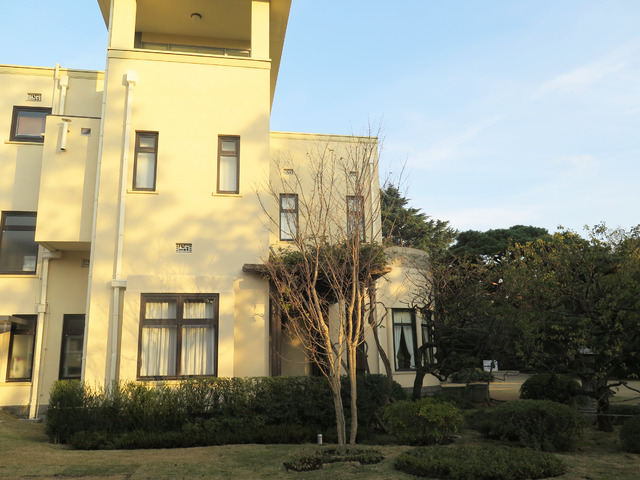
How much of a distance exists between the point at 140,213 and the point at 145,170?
1.19 m

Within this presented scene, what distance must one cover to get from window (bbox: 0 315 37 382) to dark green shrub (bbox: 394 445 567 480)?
11.3 meters

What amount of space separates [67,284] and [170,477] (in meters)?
9.25

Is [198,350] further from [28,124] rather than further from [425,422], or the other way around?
[28,124]

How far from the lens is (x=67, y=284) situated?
14.9 metres

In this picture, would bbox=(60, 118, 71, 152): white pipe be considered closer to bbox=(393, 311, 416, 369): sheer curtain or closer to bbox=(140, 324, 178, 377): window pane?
bbox=(140, 324, 178, 377): window pane

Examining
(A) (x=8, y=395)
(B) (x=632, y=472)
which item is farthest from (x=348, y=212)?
(A) (x=8, y=395)

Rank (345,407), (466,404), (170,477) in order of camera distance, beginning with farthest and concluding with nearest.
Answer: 1. (466,404)
2. (345,407)
3. (170,477)

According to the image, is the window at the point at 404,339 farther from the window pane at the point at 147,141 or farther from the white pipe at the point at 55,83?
the white pipe at the point at 55,83

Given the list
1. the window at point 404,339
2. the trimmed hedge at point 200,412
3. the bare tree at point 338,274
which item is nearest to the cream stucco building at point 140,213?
the trimmed hedge at point 200,412

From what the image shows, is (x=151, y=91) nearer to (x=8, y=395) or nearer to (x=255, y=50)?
(x=255, y=50)

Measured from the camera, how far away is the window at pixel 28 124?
15.6 meters

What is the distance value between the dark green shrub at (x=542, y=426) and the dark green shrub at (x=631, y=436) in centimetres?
71

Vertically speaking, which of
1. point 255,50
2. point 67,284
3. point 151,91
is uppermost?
point 255,50

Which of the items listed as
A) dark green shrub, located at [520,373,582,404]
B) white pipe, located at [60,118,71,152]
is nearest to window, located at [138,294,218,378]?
white pipe, located at [60,118,71,152]
